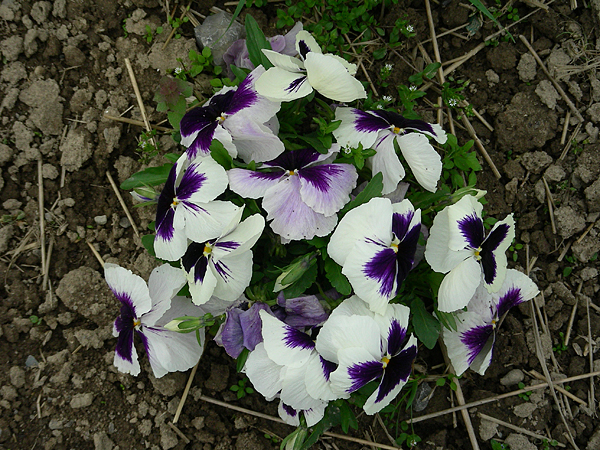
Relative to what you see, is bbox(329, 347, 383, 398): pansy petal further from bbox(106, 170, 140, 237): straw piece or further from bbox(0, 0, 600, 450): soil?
bbox(106, 170, 140, 237): straw piece

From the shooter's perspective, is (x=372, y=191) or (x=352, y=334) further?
(x=372, y=191)

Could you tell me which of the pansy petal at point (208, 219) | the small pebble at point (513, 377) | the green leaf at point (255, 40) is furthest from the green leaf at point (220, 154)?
the small pebble at point (513, 377)

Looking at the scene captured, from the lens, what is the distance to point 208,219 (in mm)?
1375

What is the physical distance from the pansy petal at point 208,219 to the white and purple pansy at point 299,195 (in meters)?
0.07

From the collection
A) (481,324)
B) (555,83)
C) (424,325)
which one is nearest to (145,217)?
(424,325)

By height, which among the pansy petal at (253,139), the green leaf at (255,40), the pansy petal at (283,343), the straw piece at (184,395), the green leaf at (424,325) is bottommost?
the straw piece at (184,395)

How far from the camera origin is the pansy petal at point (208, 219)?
136 centimetres

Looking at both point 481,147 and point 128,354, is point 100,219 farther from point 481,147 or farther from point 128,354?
point 481,147

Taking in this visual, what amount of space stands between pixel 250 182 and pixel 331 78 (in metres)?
0.37

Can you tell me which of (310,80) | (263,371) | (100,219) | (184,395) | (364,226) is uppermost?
(310,80)

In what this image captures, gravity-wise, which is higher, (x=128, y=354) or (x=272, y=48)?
(x=272, y=48)

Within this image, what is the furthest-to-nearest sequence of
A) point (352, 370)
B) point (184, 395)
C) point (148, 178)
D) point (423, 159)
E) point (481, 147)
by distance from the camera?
point (481, 147), point (184, 395), point (148, 178), point (423, 159), point (352, 370)

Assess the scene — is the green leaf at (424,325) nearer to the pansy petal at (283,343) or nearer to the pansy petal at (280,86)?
the pansy petal at (283,343)

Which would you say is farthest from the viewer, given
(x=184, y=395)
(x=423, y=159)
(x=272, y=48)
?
(x=184, y=395)
